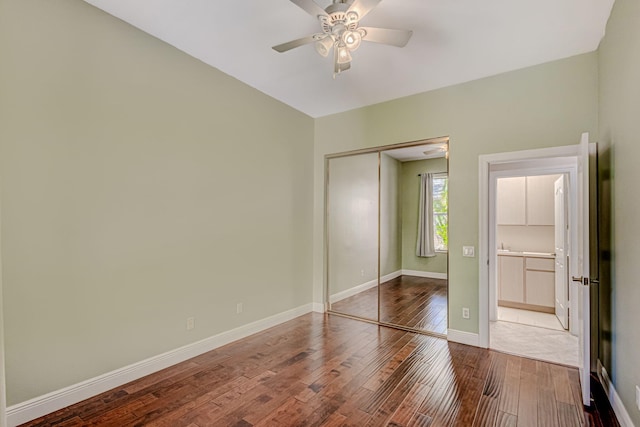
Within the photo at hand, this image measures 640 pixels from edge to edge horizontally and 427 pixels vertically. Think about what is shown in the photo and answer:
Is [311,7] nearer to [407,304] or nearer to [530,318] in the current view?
[407,304]

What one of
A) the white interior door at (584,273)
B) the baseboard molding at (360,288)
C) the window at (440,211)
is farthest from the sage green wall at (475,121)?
the baseboard molding at (360,288)

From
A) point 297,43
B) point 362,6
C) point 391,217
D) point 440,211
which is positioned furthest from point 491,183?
point 297,43

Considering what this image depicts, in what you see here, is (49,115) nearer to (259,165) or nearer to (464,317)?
(259,165)

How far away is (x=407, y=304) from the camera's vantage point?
4.58 m

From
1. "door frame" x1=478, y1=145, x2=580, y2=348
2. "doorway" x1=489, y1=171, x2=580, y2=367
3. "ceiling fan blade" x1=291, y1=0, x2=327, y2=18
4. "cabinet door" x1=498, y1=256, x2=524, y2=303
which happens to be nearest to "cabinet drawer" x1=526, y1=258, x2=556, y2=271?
"doorway" x1=489, y1=171, x2=580, y2=367

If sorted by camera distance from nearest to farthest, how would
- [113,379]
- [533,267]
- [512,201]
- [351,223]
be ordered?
[113,379] → [533,267] → [351,223] → [512,201]

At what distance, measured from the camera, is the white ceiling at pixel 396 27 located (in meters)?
2.36

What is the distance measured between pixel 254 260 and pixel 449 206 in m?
2.46

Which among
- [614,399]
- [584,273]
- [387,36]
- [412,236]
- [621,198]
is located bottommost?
[614,399]

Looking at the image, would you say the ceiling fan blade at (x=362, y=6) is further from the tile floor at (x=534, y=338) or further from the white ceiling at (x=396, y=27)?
the tile floor at (x=534, y=338)

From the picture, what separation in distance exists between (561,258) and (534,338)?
46.4 inches

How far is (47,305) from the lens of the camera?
2.18 meters

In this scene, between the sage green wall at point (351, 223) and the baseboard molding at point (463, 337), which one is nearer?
the baseboard molding at point (463, 337)

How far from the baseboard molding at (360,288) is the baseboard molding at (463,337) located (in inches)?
50.1
